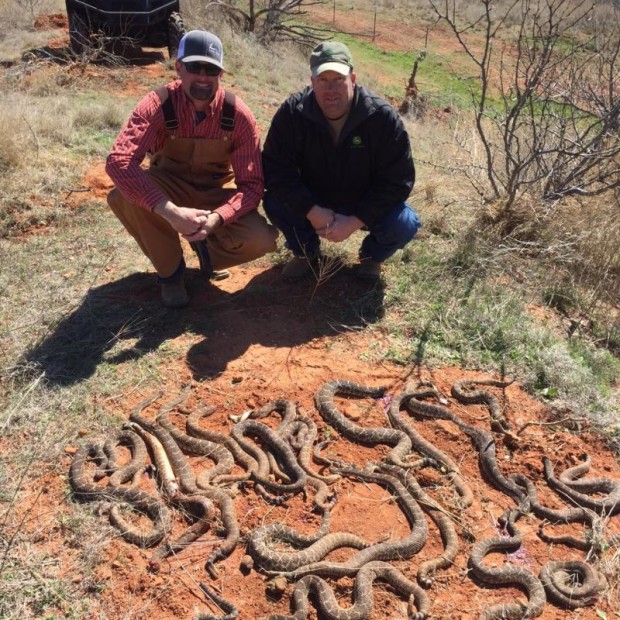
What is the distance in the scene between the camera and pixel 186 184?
5309mm

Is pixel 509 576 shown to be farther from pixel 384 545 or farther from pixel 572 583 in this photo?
pixel 384 545

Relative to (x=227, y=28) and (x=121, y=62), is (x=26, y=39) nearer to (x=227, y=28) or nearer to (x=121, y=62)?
(x=121, y=62)

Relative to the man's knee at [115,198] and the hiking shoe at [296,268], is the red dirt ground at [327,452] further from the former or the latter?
the man's knee at [115,198]

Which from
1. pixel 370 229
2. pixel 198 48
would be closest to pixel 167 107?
pixel 198 48

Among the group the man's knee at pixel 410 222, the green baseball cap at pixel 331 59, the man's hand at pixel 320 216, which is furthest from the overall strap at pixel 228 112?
the man's knee at pixel 410 222

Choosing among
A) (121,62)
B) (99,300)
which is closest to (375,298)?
(99,300)

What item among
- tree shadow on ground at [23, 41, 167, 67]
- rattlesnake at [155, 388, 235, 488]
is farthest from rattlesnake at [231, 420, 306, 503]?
tree shadow on ground at [23, 41, 167, 67]

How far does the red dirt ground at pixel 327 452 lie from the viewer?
3164 millimetres

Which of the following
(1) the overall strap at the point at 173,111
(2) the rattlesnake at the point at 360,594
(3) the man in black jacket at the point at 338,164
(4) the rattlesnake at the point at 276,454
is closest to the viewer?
(2) the rattlesnake at the point at 360,594

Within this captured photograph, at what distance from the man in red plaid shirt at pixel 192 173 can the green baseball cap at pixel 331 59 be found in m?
0.68

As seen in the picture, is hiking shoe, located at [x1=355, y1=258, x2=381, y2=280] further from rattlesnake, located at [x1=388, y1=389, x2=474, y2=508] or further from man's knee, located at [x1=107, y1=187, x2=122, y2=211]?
man's knee, located at [x1=107, y1=187, x2=122, y2=211]

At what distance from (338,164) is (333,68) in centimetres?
84

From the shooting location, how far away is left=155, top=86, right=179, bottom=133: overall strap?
4.79 meters

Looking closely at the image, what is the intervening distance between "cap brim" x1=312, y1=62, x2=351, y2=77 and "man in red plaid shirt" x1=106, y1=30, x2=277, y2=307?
671 mm
